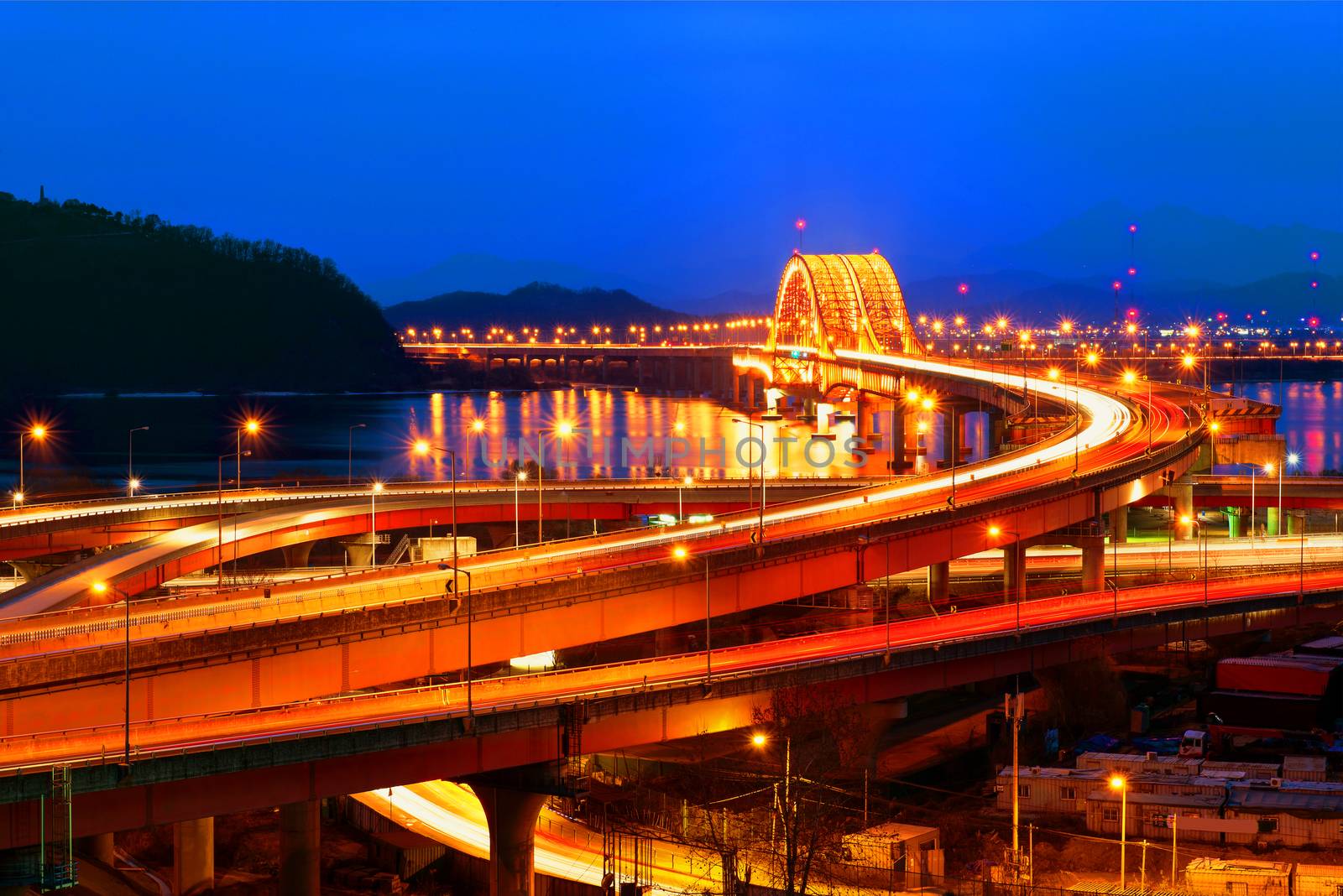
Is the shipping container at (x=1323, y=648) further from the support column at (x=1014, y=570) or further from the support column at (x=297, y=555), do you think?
the support column at (x=297, y=555)

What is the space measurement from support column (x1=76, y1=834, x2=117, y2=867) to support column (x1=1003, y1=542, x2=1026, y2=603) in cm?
2483

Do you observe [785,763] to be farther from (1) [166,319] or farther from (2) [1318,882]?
(1) [166,319]

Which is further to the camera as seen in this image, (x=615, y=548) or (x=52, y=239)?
(x=52, y=239)

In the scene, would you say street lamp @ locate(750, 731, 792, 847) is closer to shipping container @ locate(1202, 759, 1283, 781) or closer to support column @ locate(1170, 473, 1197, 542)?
shipping container @ locate(1202, 759, 1283, 781)

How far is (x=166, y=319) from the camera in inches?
6983

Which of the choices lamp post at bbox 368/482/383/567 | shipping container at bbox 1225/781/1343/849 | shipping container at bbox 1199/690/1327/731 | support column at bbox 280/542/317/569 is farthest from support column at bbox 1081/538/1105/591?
support column at bbox 280/542/317/569

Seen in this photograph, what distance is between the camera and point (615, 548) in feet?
128

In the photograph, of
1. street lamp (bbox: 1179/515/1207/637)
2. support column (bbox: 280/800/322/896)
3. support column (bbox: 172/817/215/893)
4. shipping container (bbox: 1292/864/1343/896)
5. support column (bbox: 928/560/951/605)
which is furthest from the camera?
support column (bbox: 928/560/951/605)

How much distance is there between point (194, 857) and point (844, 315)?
120590 millimetres

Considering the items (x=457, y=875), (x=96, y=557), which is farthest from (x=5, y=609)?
(x=457, y=875)

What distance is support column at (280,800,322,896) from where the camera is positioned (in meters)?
24.1

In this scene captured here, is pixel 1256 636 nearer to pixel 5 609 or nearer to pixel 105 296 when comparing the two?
pixel 5 609

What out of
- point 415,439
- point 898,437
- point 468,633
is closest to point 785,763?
point 468,633

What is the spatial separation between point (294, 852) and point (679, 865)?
593cm
